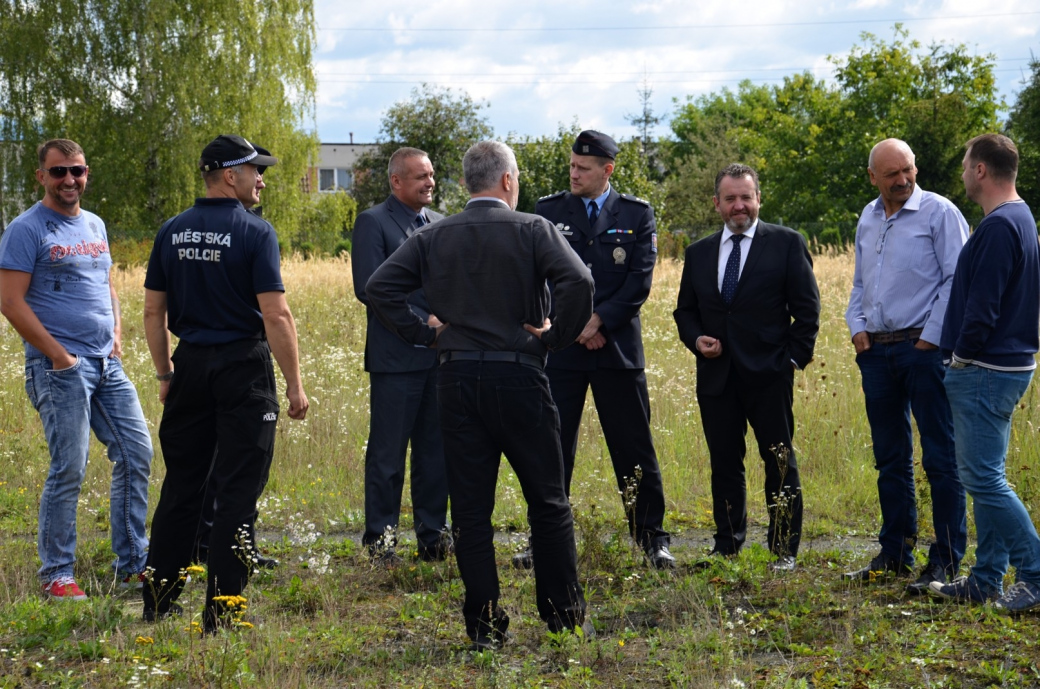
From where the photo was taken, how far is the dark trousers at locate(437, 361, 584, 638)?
4512mm

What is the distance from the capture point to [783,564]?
5.70 meters

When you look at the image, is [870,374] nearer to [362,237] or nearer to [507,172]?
[507,172]

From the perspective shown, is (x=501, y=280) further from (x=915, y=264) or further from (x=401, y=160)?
(x=915, y=264)

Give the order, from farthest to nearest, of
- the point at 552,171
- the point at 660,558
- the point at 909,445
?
the point at 552,171, the point at 660,558, the point at 909,445

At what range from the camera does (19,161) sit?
29266mm

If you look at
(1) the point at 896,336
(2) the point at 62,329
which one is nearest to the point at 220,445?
(2) the point at 62,329

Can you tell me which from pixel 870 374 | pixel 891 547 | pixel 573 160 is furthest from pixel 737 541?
pixel 573 160

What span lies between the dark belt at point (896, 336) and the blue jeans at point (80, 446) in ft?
13.6

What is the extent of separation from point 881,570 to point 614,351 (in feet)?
6.31

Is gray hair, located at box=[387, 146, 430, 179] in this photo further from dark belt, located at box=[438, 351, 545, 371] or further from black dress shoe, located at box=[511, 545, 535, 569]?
black dress shoe, located at box=[511, 545, 535, 569]

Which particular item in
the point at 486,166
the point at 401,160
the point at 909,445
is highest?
the point at 401,160

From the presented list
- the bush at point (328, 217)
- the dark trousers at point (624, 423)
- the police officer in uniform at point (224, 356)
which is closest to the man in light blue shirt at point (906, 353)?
the dark trousers at point (624, 423)

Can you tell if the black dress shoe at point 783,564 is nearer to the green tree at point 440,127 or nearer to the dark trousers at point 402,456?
the dark trousers at point 402,456

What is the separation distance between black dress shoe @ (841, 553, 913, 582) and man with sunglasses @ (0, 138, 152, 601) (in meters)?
3.97
